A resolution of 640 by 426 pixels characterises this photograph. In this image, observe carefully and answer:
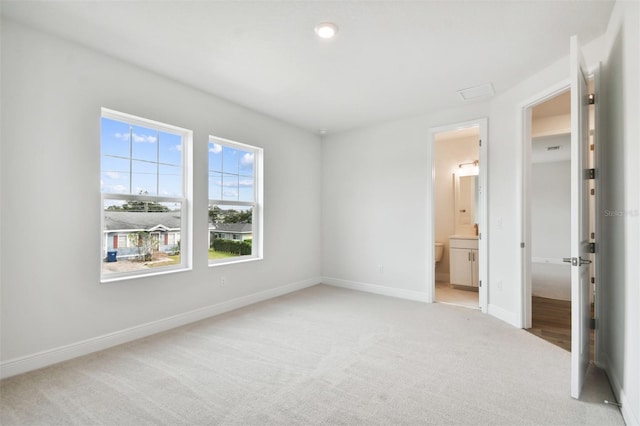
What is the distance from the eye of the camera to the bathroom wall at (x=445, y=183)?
235 inches

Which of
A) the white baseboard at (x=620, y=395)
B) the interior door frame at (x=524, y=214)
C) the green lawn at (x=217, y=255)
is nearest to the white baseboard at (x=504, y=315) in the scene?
the interior door frame at (x=524, y=214)

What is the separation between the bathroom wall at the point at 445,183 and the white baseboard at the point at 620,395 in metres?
3.56

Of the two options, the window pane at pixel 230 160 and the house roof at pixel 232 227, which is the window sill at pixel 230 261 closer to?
the house roof at pixel 232 227

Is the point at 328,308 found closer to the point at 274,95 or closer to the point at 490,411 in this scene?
the point at 490,411

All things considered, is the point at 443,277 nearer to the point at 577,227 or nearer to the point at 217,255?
the point at 577,227

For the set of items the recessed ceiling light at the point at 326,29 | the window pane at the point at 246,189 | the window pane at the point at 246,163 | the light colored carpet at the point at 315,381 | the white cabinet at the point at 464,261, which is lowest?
the light colored carpet at the point at 315,381

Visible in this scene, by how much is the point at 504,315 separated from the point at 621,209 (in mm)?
2000

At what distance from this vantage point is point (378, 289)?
4965 mm

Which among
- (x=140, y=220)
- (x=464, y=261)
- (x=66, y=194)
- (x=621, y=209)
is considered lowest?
(x=464, y=261)

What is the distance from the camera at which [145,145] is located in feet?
10.8

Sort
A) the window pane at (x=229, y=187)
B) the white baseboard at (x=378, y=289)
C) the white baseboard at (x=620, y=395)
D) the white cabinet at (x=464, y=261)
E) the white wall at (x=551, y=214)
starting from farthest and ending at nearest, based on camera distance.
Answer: the white wall at (x=551, y=214)
the white cabinet at (x=464, y=261)
the white baseboard at (x=378, y=289)
the window pane at (x=229, y=187)
the white baseboard at (x=620, y=395)

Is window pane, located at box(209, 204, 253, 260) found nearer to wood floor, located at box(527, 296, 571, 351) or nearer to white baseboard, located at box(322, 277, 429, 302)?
white baseboard, located at box(322, 277, 429, 302)

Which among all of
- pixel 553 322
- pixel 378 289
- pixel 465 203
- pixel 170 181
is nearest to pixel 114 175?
pixel 170 181

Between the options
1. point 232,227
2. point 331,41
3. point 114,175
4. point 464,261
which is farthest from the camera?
point 464,261
